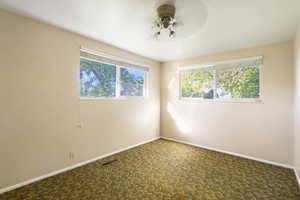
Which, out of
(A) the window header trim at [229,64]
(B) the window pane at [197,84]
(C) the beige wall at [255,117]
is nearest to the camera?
(C) the beige wall at [255,117]

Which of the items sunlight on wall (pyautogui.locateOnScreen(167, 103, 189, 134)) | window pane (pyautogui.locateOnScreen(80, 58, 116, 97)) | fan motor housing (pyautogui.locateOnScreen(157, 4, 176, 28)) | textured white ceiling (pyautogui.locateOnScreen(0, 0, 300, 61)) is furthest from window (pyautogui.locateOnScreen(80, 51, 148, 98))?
fan motor housing (pyautogui.locateOnScreen(157, 4, 176, 28))

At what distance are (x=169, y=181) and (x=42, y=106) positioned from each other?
7.43ft

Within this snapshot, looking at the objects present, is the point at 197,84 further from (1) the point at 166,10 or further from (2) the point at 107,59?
(1) the point at 166,10

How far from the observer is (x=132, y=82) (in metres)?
3.65

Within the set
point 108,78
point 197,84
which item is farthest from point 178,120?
point 108,78

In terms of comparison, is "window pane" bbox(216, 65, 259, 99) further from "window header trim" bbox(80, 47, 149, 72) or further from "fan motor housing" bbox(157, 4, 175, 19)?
"fan motor housing" bbox(157, 4, 175, 19)

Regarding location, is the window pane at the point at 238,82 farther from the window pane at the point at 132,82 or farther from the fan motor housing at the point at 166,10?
the fan motor housing at the point at 166,10

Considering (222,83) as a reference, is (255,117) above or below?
below

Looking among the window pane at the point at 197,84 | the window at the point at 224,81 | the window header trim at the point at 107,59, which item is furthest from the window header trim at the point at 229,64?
the window header trim at the point at 107,59

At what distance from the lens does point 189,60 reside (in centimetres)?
385

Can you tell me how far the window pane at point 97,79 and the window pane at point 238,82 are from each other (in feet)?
8.28

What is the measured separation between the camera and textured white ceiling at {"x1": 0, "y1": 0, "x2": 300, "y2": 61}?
1689 mm

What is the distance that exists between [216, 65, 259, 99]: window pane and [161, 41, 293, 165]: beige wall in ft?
0.57

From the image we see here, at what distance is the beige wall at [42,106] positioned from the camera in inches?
74.8
